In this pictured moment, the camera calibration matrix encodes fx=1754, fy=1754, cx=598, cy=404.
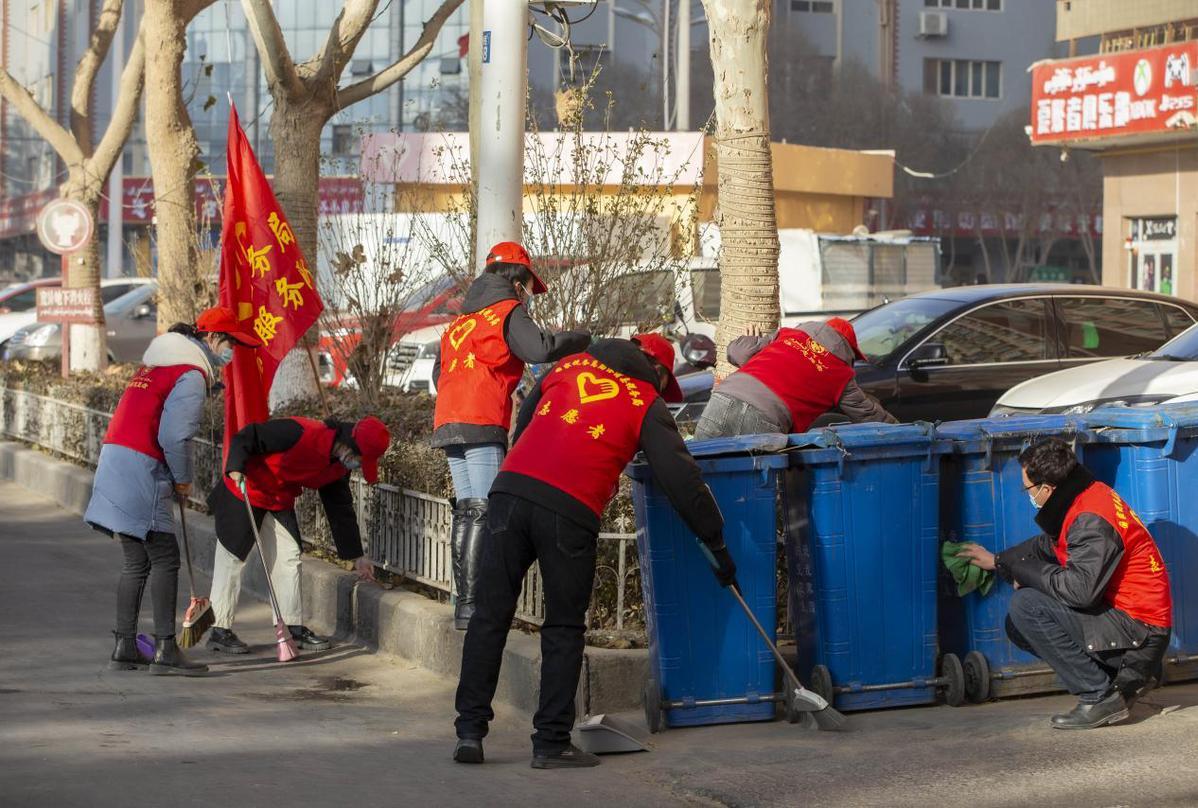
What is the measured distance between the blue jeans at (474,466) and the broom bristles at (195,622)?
1.64 meters

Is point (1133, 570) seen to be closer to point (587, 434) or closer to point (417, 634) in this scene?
point (587, 434)

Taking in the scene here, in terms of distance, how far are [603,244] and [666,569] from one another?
4733mm

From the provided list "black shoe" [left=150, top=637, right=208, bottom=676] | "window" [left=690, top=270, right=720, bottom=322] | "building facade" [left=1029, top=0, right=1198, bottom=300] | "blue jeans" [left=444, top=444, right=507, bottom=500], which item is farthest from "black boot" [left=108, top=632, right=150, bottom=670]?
"building facade" [left=1029, top=0, right=1198, bottom=300]

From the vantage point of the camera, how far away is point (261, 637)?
9211 millimetres

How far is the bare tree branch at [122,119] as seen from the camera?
64.9 feet

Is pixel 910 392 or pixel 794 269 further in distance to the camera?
pixel 794 269

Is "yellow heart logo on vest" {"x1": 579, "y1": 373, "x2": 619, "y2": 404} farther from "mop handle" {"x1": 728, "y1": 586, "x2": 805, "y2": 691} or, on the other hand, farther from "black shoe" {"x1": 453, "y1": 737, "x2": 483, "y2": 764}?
"black shoe" {"x1": 453, "y1": 737, "x2": 483, "y2": 764}

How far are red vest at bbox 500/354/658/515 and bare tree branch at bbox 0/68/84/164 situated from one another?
48.5 ft

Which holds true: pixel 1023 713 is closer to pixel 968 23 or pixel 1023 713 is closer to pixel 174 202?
pixel 174 202

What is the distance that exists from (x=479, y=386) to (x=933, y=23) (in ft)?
200

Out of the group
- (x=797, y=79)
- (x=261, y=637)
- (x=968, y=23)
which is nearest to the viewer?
(x=261, y=637)

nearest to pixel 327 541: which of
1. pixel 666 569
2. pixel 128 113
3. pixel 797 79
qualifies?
pixel 666 569

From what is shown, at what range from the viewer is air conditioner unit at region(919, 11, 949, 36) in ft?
214

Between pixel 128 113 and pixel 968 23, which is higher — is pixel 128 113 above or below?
below
